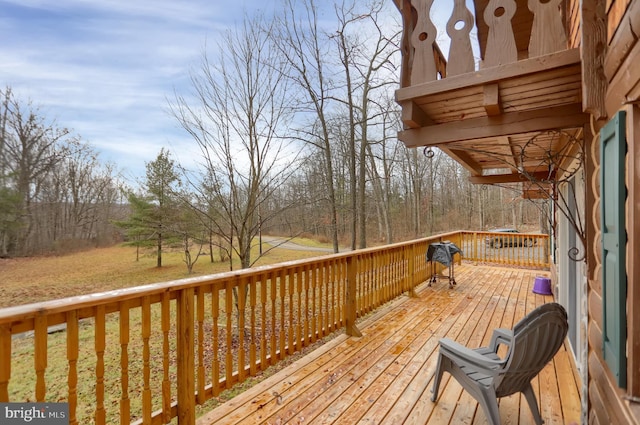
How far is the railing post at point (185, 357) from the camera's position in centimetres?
185

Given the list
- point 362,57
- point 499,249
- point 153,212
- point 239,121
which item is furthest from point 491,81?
point 153,212

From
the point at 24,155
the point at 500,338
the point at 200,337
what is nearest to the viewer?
the point at 200,337

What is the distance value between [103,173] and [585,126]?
17.1 metres

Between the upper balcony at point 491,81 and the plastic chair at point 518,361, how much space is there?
3.02ft

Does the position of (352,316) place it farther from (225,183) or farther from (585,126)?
(225,183)

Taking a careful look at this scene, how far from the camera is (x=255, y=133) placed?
5480mm

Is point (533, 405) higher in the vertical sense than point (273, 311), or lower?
lower

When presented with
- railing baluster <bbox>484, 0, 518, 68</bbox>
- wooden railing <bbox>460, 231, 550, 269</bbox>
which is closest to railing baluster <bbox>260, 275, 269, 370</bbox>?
railing baluster <bbox>484, 0, 518, 68</bbox>

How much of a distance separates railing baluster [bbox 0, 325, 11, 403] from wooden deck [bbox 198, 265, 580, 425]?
115 centimetres

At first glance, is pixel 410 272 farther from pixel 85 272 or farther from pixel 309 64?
pixel 85 272

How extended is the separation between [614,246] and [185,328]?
2.14 metres

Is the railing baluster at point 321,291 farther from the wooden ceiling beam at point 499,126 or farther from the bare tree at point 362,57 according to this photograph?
the bare tree at point 362,57

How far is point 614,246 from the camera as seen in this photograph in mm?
1148

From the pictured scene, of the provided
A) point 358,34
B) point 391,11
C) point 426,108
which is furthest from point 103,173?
point 426,108
